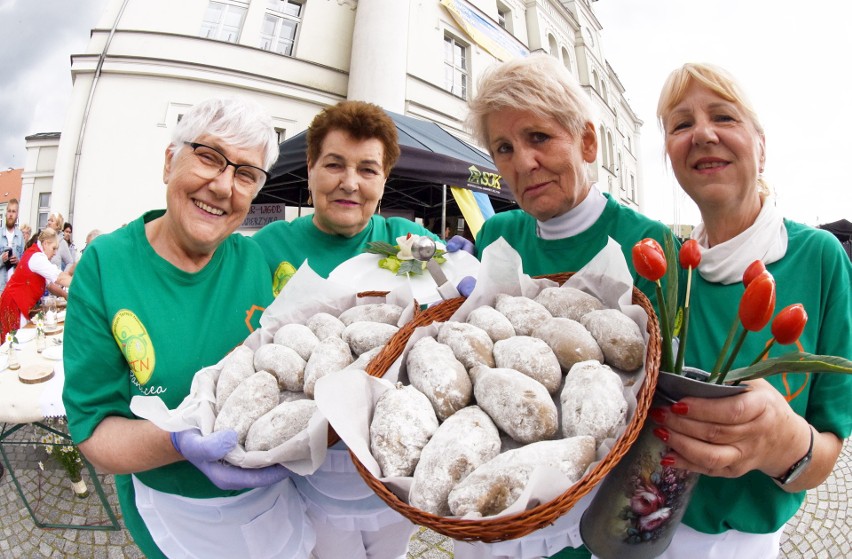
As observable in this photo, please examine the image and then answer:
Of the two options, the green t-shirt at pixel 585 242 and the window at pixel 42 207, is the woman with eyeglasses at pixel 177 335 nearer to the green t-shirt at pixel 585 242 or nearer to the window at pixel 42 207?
the green t-shirt at pixel 585 242

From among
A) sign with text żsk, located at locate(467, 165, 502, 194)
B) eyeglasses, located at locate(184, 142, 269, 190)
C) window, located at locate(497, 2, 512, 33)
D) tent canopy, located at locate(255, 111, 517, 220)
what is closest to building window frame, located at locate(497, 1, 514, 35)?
window, located at locate(497, 2, 512, 33)

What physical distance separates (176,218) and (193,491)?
0.92 metres

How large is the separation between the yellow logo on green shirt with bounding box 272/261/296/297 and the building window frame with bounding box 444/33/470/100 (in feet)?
37.9

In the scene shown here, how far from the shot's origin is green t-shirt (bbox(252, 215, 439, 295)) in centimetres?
180

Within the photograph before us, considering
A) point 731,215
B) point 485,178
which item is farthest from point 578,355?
point 485,178

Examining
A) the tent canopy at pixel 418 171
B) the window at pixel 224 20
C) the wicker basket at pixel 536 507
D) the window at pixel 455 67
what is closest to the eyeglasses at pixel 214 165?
the wicker basket at pixel 536 507

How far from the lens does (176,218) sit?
1.33 metres

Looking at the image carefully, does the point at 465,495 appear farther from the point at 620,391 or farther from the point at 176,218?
the point at 176,218

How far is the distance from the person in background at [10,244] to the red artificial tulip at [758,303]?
8.73 meters

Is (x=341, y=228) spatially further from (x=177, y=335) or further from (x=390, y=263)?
(x=177, y=335)

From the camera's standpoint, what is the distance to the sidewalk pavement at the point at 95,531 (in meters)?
2.54

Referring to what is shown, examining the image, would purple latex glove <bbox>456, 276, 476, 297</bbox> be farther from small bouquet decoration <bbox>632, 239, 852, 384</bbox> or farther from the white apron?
the white apron

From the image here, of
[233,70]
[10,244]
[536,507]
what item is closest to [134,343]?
[536,507]

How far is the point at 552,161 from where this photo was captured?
1354 millimetres
